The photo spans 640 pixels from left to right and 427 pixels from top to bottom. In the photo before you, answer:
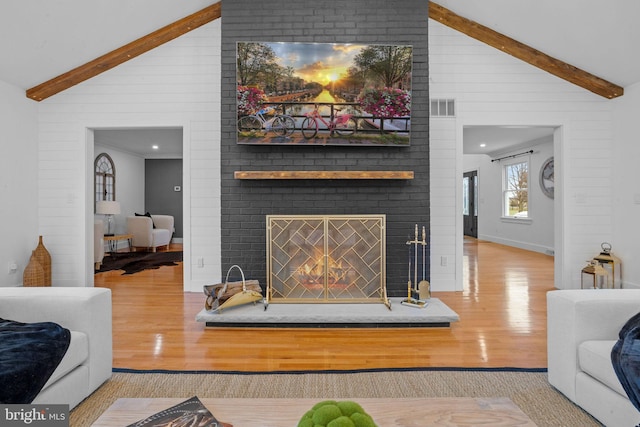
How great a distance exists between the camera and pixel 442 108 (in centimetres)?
420

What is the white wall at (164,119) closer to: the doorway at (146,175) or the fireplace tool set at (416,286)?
the fireplace tool set at (416,286)

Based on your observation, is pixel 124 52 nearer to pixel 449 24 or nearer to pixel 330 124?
pixel 330 124

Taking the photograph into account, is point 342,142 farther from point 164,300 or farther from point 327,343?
point 164,300

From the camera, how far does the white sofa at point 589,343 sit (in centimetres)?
154

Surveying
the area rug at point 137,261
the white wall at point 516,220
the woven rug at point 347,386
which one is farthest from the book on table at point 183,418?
the white wall at point 516,220

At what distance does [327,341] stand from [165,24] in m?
3.84

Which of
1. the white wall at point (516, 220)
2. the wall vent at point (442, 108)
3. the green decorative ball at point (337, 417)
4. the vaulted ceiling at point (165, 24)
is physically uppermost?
the vaulted ceiling at point (165, 24)

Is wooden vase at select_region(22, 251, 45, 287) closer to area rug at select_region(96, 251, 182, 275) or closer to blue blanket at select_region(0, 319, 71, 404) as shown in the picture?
area rug at select_region(96, 251, 182, 275)

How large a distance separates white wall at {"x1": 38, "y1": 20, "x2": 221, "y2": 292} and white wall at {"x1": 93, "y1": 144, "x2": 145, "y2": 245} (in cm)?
365

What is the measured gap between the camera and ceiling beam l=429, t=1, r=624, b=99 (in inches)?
158

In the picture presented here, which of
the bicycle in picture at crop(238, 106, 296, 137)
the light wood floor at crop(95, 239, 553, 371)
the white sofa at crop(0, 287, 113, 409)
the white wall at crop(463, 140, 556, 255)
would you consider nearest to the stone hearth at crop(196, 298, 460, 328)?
the light wood floor at crop(95, 239, 553, 371)

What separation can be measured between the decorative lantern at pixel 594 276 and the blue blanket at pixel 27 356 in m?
4.67

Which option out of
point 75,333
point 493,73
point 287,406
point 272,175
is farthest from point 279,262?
point 493,73

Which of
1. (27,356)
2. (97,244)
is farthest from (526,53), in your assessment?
(97,244)
